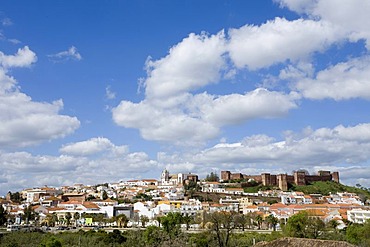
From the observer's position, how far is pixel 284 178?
364 ft

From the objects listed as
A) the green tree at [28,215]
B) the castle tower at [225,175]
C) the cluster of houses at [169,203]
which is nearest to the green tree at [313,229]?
the cluster of houses at [169,203]

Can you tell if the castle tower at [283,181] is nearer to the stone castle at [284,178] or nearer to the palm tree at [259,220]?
the stone castle at [284,178]

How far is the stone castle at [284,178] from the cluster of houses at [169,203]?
772 cm

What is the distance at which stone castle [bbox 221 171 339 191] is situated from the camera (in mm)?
111625

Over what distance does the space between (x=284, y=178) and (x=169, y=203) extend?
140ft

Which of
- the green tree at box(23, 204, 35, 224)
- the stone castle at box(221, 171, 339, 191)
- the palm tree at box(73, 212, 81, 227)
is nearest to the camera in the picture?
the palm tree at box(73, 212, 81, 227)

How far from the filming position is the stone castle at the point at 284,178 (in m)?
112

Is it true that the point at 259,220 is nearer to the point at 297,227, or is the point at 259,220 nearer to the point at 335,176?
the point at 297,227

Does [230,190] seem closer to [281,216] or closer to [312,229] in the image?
[281,216]

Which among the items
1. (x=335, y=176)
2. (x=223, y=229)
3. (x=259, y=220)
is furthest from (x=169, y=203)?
(x=335, y=176)

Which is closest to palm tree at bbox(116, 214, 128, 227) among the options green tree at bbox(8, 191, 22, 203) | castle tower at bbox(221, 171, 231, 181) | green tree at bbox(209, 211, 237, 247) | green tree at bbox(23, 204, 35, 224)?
green tree at bbox(23, 204, 35, 224)

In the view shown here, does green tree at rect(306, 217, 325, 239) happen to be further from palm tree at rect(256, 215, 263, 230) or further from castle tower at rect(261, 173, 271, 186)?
castle tower at rect(261, 173, 271, 186)

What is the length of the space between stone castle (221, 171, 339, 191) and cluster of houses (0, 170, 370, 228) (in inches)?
304

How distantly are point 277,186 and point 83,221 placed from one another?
5656 cm
